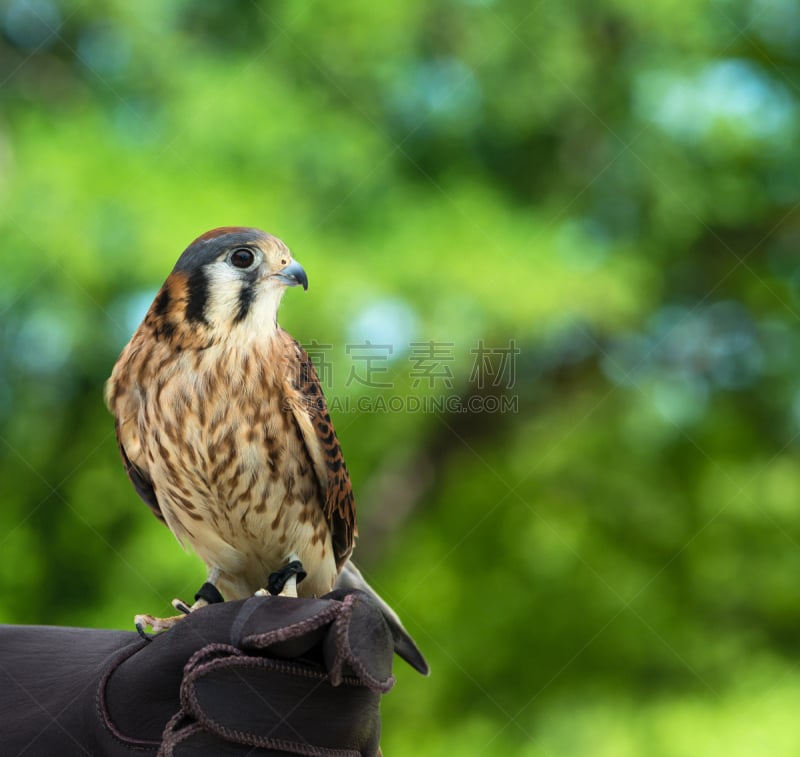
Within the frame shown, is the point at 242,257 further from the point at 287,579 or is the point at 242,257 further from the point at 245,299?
the point at 287,579

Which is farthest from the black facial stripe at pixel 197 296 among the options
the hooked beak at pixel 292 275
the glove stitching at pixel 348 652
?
the glove stitching at pixel 348 652

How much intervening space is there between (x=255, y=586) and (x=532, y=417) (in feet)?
14.1

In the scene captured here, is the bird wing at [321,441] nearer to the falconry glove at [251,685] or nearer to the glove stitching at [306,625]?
the falconry glove at [251,685]

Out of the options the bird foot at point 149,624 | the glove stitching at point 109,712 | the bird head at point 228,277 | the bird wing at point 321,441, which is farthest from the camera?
the bird wing at point 321,441

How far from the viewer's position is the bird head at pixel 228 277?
220 cm

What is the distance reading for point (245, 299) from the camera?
89.6 inches

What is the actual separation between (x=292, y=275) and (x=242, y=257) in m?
0.12

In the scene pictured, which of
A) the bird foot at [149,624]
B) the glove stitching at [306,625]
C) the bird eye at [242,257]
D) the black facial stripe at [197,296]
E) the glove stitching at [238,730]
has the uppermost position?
the bird eye at [242,257]

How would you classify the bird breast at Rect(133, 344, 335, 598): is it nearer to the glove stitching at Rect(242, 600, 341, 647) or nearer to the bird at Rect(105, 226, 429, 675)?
the bird at Rect(105, 226, 429, 675)

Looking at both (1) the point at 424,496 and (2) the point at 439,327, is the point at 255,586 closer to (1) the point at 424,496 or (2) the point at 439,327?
(2) the point at 439,327

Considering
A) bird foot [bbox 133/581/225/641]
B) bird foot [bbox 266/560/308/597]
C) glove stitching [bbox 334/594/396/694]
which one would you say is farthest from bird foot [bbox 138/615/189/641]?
glove stitching [bbox 334/594/396/694]

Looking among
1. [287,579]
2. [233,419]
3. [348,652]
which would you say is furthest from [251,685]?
[233,419]

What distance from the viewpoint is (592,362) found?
6645 mm

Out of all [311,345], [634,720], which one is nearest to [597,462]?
[634,720]
